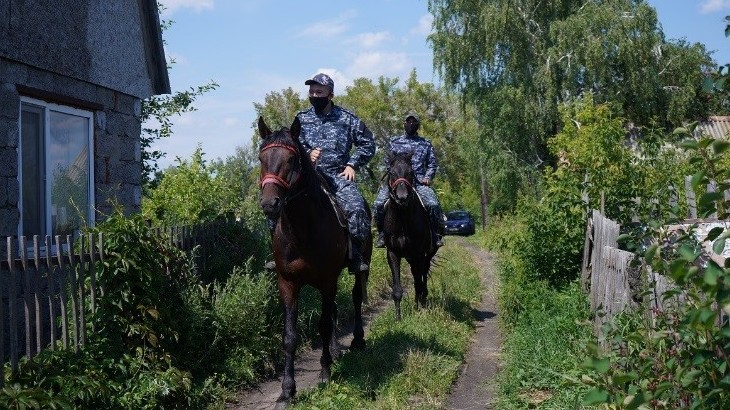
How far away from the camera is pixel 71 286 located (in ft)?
21.4

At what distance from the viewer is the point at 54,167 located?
919 centimetres

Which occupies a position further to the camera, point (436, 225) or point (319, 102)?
point (436, 225)

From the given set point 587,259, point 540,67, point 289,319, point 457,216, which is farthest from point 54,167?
point 457,216

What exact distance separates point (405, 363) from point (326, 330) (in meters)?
0.84

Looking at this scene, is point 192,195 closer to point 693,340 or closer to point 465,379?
point 465,379

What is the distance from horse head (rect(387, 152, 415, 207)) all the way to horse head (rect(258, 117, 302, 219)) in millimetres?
3388

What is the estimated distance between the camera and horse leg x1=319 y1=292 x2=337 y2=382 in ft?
25.2

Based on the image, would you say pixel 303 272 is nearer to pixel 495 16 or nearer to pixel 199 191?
pixel 199 191

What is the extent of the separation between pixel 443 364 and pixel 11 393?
13.4 feet

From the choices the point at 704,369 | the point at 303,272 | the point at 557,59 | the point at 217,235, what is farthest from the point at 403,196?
the point at 557,59

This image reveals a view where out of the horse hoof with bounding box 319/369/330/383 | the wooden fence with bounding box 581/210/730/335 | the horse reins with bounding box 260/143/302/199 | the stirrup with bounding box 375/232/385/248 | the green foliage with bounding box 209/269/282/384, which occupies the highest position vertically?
the horse reins with bounding box 260/143/302/199

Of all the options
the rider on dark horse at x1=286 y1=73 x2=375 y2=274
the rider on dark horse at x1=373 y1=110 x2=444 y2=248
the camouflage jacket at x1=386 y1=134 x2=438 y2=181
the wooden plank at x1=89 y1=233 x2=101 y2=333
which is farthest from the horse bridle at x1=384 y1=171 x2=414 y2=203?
the wooden plank at x1=89 y1=233 x2=101 y2=333

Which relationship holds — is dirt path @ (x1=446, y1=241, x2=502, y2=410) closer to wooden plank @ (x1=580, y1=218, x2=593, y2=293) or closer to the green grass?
the green grass

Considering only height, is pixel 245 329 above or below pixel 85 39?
below
